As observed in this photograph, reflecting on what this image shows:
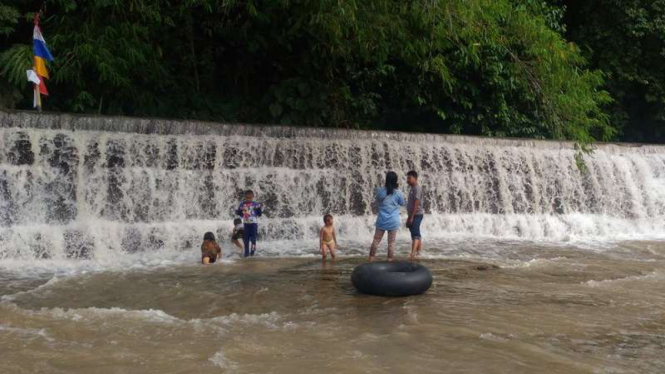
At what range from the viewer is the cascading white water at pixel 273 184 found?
929 cm

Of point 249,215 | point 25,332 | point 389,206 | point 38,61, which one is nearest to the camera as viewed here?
point 25,332

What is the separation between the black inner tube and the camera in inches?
254

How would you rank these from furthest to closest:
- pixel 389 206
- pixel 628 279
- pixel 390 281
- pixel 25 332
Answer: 1. pixel 389 206
2. pixel 628 279
3. pixel 390 281
4. pixel 25 332

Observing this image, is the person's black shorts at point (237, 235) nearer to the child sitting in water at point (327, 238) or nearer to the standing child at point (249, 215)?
the standing child at point (249, 215)

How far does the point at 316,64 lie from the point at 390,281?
9280mm

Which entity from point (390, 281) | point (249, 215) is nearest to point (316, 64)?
point (249, 215)

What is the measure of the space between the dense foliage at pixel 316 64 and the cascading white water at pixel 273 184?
Result: 4.91 feet

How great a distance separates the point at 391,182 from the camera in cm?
809

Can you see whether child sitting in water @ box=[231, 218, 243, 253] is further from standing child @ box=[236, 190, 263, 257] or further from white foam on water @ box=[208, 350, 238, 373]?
white foam on water @ box=[208, 350, 238, 373]

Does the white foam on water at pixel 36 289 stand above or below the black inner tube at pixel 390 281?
below

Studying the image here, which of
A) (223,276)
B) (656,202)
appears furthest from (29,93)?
(656,202)

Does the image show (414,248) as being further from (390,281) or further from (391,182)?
(390,281)

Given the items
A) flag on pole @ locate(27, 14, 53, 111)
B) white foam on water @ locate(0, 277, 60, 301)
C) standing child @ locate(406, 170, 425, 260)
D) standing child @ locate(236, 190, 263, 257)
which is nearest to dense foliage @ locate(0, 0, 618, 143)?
flag on pole @ locate(27, 14, 53, 111)

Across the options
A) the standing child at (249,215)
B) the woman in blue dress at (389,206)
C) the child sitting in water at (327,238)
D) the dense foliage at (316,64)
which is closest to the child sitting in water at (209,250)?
the standing child at (249,215)
